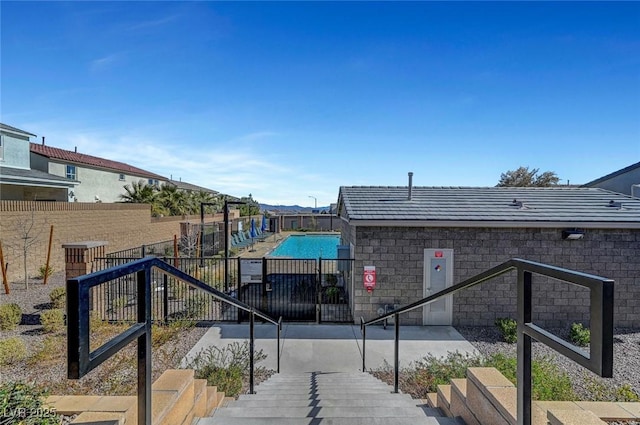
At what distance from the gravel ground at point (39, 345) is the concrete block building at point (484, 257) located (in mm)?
4199

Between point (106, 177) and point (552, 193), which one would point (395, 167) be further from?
point (106, 177)

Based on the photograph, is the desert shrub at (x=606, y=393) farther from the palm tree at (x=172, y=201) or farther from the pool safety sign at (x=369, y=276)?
the palm tree at (x=172, y=201)

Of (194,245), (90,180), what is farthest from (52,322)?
(90,180)

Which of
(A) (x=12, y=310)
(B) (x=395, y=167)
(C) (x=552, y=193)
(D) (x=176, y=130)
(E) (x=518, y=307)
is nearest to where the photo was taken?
(E) (x=518, y=307)

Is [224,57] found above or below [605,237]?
above

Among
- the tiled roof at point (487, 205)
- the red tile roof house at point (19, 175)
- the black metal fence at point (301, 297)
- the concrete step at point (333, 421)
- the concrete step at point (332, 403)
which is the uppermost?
the red tile roof house at point (19, 175)

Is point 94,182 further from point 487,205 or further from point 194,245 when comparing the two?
point 487,205

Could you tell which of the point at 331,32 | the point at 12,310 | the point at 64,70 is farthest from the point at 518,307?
the point at 64,70

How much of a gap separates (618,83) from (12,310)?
20.0 metres

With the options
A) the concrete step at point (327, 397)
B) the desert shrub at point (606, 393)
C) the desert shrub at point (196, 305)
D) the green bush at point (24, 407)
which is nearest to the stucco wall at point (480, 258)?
the desert shrub at point (606, 393)

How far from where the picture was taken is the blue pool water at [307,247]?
73.4ft

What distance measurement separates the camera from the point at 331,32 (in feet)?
33.8

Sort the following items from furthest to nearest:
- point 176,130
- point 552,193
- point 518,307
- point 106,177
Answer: point 106,177
point 176,130
point 552,193
point 518,307

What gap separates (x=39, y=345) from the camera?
19.3 ft
